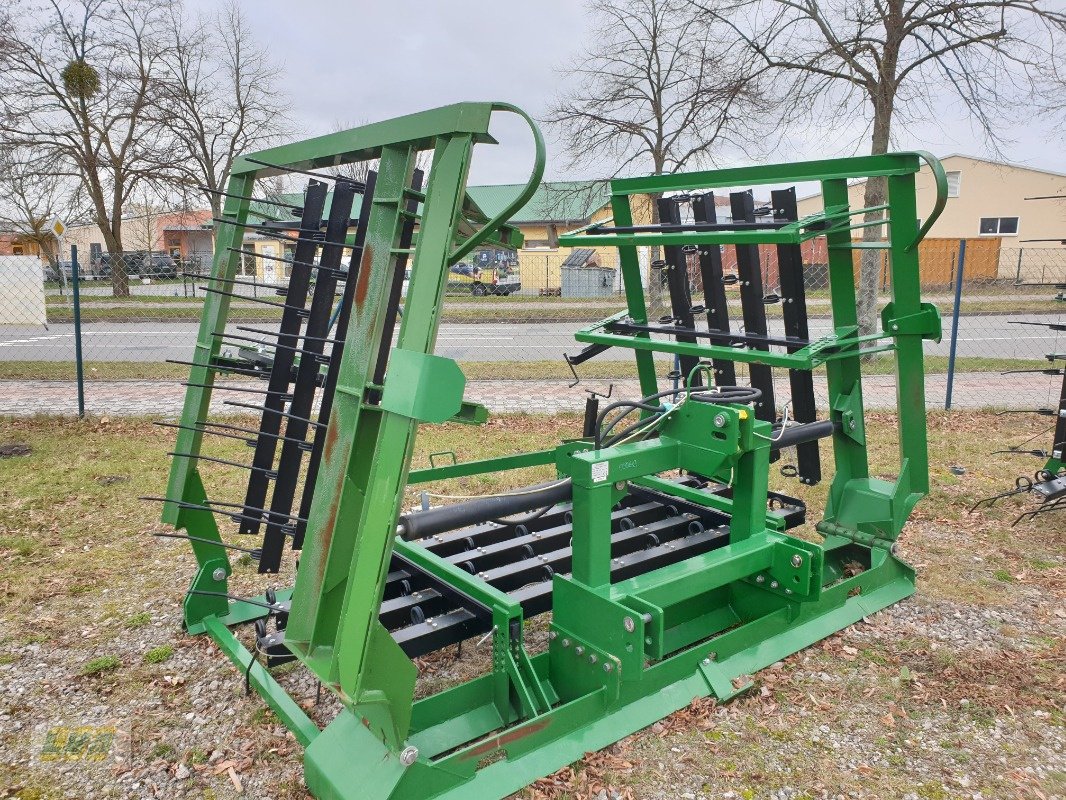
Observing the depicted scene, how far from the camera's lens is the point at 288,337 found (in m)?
3.29

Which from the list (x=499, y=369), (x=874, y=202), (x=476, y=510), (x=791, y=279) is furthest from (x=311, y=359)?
(x=874, y=202)

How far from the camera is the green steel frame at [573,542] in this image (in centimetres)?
233

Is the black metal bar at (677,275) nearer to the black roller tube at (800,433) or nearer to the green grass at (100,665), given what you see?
the black roller tube at (800,433)

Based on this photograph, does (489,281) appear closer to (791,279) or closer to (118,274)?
(118,274)

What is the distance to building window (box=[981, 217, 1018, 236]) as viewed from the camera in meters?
36.9

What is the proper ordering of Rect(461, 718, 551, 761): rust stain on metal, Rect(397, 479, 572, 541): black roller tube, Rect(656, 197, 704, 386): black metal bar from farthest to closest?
Rect(656, 197, 704, 386): black metal bar
Rect(397, 479, 572, 541): black roller tube
Rect(461, 718, 551, 761): rust stain on metal

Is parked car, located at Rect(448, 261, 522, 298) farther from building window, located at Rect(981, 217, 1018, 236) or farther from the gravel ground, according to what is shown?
building window, located at Rect(981, 217, 1018, 236)

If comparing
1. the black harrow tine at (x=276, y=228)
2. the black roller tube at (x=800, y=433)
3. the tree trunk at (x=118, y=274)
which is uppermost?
the tree trunk at (x=118, y=274)

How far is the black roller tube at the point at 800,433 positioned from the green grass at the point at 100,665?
137 inches

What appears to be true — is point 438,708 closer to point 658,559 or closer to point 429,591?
point 429,591

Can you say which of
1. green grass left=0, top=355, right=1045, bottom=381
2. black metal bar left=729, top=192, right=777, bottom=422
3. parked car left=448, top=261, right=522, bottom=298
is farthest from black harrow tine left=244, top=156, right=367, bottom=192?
parked car left=448, top=261, right=522, bottom=298

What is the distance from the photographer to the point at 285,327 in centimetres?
339

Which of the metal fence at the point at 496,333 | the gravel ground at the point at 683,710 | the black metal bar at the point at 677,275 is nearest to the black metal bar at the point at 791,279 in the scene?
the black metal bar at the point at 677,275

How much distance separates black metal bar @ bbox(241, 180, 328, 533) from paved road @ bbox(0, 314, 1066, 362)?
10749mm
